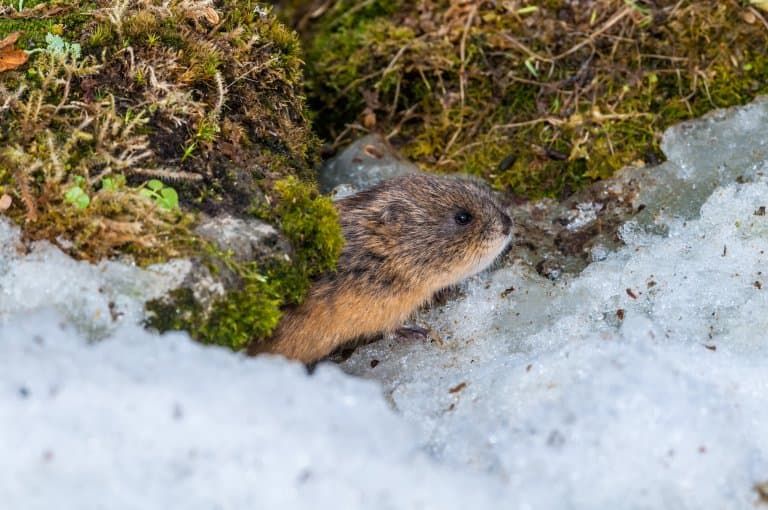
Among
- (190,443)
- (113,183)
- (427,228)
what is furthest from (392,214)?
(190,443)

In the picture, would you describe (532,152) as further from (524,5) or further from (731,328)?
(731,328)

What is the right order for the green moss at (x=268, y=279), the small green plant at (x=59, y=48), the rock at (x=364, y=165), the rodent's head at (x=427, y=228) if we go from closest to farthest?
the green moss at (x=268, y=279)
the small green plant at (x=59, y=48)
the rodent's head at (x=427, y=228)
the rock at (x=364, y=165)

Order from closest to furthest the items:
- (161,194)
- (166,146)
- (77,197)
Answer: (77,197), (161,194), (166,146)

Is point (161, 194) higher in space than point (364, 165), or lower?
higher

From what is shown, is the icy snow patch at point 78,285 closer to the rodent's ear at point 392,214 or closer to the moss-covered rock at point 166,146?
the moss-covered rock at point 166,146

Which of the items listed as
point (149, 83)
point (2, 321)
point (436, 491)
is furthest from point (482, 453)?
point (149, 83)

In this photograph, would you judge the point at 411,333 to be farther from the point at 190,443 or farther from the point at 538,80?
the point at 538,80

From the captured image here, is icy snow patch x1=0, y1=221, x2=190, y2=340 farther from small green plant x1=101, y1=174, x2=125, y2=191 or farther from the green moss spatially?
small green plant x1=101, y1=174, x2=125, y2=191

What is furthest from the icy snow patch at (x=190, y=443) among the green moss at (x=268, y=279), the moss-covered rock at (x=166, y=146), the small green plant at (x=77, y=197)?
the small green plant at (x=77, y=197)
